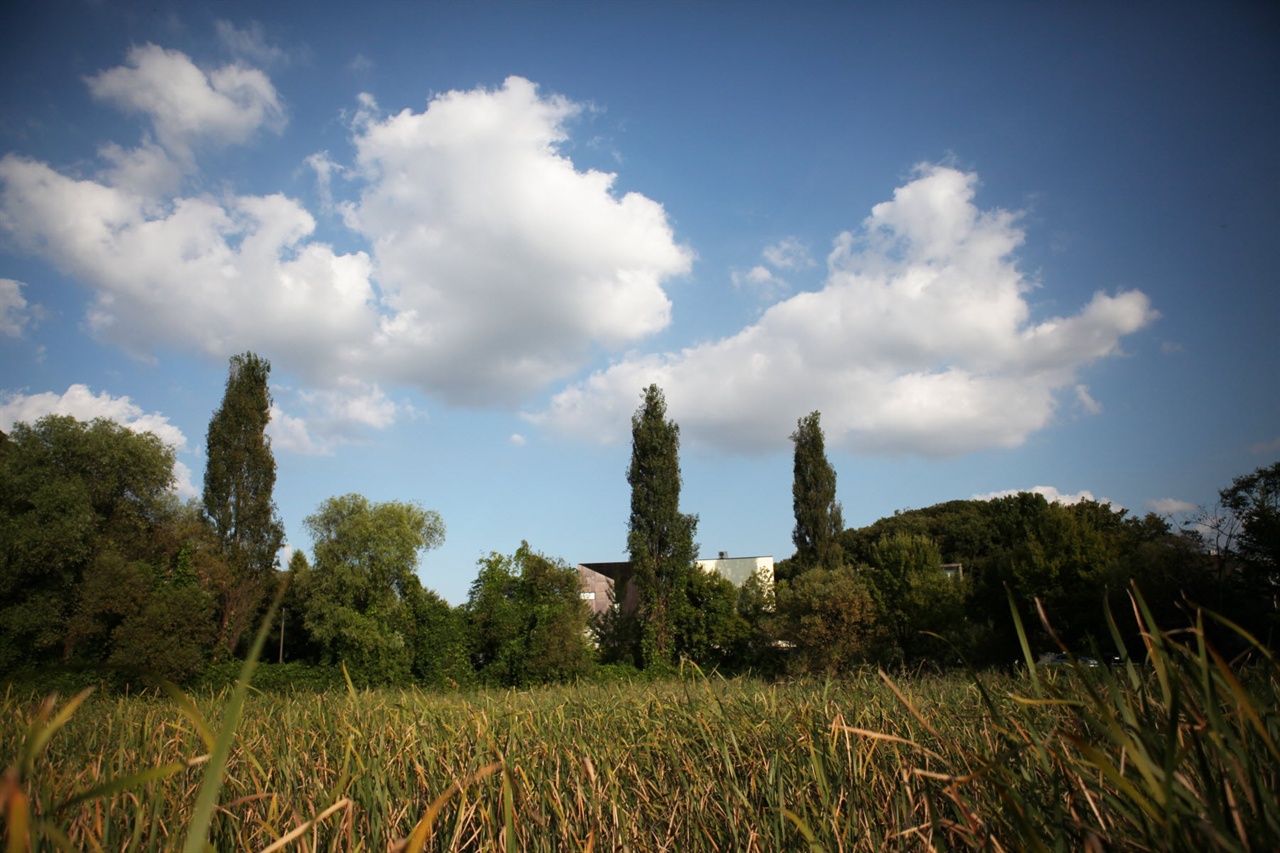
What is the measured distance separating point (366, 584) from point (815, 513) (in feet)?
68.2

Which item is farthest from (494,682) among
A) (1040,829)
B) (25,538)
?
(1040,829)

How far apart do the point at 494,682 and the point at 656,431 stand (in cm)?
1277

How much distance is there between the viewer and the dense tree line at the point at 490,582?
2280 centimetres

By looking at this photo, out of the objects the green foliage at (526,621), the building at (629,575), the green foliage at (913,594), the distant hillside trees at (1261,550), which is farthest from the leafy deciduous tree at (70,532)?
the distant hillside trees at (1261,550)

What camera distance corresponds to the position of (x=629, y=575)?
130 ft

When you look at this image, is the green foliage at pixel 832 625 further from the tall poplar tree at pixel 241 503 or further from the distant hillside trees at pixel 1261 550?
the tall poplar tree at pixel 241 503

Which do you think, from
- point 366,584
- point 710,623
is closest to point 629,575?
point 710,623

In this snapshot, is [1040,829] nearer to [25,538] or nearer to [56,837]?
[56,837]

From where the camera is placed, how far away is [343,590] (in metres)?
32.4

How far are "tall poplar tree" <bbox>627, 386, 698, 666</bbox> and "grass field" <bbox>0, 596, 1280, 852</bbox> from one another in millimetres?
25400

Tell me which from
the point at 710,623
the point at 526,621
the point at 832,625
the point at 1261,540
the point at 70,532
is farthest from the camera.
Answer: the point at 710,623

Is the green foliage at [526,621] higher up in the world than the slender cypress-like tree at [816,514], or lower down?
lower down

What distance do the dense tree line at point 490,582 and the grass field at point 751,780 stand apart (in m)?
17.5

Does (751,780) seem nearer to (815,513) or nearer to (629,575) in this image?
(815,513)
